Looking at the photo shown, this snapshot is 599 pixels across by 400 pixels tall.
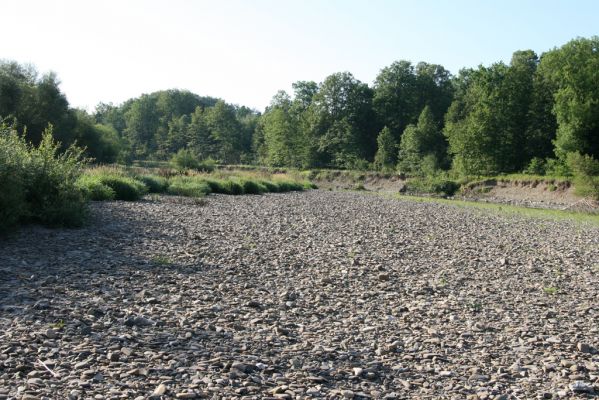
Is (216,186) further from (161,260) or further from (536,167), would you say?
(536,167)

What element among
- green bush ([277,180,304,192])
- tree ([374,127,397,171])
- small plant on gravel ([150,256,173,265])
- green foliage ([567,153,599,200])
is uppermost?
tree ([374,127,397,171])

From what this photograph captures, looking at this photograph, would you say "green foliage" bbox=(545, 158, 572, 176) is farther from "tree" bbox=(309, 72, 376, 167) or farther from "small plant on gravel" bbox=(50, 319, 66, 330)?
"small plant on gravel" bbox=(50, 319, 66, 330)

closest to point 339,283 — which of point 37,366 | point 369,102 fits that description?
point 37,366

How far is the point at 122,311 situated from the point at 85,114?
63081 mm

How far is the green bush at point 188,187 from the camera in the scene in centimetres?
3250

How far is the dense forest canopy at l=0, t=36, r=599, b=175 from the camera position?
5269 cm

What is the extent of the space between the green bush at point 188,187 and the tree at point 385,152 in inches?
1907

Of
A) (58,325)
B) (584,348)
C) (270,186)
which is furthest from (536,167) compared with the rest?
(58,325)

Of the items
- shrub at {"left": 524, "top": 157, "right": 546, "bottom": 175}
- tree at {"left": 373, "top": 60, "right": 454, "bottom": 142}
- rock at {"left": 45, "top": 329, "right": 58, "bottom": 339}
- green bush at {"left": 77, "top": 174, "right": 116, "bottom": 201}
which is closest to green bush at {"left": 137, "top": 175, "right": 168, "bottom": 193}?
green bush at {"left": 77, "top": 174, "right": 116, "bottom": 201}

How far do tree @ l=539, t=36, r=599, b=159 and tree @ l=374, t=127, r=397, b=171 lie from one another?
30.8 metres

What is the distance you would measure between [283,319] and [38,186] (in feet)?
33.4

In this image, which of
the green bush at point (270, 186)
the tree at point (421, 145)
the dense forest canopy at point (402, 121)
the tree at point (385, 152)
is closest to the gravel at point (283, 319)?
the dense forest canopy at point (402, 121)

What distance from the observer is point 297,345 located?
7.17 metres

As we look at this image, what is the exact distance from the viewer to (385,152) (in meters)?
84.4
